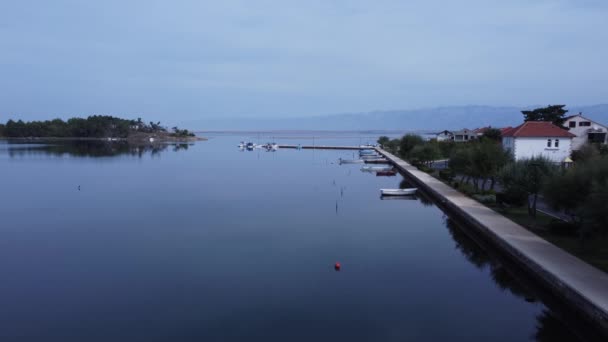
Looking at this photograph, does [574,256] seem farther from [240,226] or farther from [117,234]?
[117,234]

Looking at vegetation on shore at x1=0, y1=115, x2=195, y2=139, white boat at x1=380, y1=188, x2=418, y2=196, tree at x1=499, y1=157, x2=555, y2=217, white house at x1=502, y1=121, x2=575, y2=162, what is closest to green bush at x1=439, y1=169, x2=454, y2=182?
white boat at x1=380, y1=188, x2=418, y2=196

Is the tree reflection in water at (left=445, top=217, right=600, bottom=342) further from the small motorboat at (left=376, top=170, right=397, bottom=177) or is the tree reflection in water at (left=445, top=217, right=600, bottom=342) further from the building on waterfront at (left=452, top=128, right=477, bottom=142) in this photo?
the building on waterfront at (left=452, top=128, right=477, bottom=142)

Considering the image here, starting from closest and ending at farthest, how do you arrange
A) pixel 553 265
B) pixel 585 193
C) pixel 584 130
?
pixel 553 265, pixel 585 193, pixel 584 130

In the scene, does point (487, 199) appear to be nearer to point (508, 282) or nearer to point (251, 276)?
point (508, 282)

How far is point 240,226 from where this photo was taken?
27.1 meters

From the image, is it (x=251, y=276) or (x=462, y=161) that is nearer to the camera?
(x=251, y=276)

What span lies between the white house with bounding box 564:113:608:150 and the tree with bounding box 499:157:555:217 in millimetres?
35999

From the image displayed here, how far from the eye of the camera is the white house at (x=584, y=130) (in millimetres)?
55062

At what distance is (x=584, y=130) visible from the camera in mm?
57094

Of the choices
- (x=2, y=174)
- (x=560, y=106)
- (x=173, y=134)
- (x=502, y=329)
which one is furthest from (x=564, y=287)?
(x=173, y=134)

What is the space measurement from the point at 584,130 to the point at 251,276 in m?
53.8

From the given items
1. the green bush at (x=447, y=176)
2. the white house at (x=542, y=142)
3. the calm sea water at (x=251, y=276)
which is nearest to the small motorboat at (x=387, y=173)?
the green bush at (x=447, y=176)

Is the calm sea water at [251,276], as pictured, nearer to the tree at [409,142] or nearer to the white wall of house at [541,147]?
the white wall of house at [541,147]

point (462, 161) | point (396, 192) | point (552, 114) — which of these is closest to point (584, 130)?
point (552, 114)
